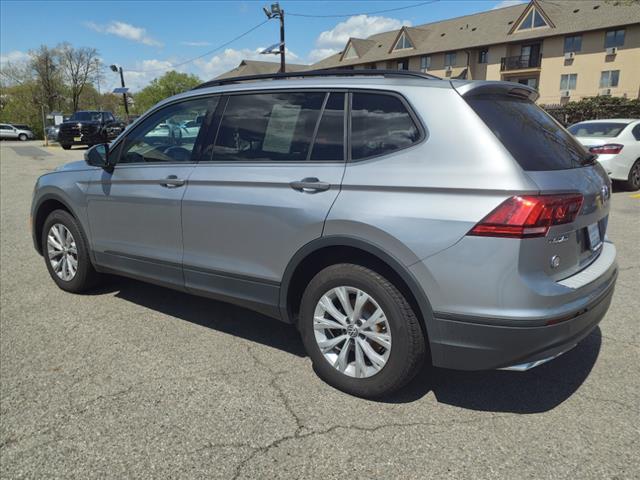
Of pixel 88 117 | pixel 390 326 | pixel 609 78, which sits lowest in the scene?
pixel 390 326

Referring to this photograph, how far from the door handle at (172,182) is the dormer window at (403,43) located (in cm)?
5454

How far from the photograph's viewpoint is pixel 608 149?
10594 mm

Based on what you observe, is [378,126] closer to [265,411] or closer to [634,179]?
[265,411]

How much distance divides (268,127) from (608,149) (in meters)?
9.71

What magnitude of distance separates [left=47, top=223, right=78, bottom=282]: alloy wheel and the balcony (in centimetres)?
4770

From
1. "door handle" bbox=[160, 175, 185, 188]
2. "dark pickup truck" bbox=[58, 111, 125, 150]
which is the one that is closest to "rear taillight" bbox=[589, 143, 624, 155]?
"door handle" bbox=[160, 175, 185, 188]

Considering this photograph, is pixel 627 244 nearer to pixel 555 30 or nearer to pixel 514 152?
pixel 514 152

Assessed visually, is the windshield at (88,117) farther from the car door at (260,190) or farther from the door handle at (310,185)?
the door handle at (310,185)

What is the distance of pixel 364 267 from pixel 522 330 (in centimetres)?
89

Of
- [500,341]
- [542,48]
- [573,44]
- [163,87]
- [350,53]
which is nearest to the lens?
[500,341]

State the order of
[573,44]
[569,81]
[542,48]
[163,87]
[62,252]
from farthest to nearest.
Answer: [163,87] < [542,48] < [569,81] < [573,44] < [62,252]

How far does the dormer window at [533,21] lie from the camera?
43.7m

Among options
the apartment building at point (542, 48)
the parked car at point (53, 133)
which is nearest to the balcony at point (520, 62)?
the apartment building at point (542, 48)

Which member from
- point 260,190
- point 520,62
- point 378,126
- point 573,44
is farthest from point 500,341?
point 520,62
